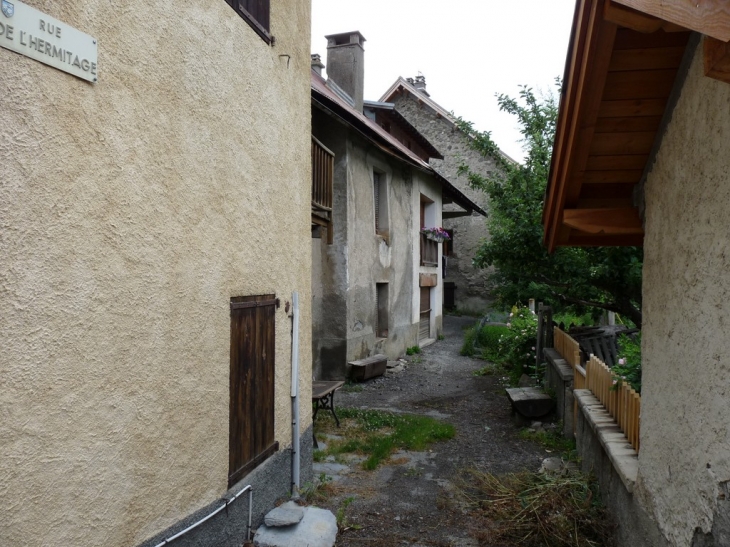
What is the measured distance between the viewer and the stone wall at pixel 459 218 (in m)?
24.4

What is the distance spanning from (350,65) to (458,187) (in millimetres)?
10155

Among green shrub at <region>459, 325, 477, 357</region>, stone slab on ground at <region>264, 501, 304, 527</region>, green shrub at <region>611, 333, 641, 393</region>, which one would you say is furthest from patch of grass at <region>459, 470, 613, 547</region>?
green shrub at <region>459, 325, 477, 357</region>

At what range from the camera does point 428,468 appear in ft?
21.6

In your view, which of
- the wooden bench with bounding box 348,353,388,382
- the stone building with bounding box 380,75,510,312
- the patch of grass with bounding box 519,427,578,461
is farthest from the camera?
the stone building with bounding box 380,75,510,312

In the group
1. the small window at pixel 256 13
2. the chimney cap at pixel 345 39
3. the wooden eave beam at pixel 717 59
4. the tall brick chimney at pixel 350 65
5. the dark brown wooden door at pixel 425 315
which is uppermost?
the chimney cap at pixel 345 39

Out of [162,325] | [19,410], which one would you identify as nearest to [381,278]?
[162,325]

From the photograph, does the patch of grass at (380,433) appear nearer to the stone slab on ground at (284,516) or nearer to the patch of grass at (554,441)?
the patch of grass at (554,441)

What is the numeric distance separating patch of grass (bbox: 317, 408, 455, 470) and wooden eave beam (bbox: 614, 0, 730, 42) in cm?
553

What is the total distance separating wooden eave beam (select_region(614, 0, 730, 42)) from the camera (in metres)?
1.57

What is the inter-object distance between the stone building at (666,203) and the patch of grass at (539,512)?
23.1 inches

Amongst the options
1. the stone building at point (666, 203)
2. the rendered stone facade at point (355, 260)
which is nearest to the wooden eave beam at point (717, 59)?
the stone building at point (666, 203)

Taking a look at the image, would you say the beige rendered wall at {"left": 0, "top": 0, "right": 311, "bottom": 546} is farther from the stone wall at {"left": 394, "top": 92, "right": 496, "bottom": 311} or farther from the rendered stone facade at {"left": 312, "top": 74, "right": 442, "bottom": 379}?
the stone wall at {"left": 394, "top": 92, "right": 496, "bottom": 311}

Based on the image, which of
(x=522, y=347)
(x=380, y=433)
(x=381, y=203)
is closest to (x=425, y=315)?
(x=381, y=203)

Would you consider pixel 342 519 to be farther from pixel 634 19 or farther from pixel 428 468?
pixel 634 19
